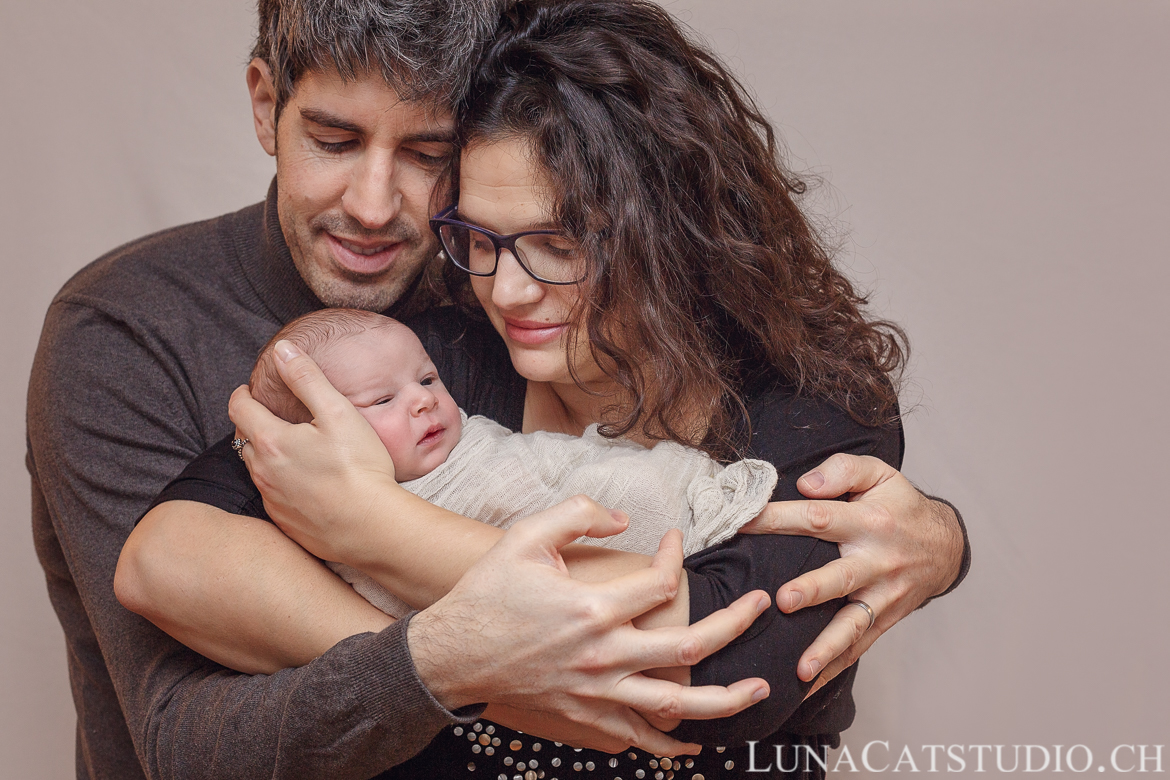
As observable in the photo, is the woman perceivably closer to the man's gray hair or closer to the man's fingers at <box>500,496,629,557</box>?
the man's gray hair

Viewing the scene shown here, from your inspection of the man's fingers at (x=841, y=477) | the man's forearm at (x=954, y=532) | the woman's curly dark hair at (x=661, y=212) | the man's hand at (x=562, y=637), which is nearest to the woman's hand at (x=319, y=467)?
the man's hand at (x=562, y=637)

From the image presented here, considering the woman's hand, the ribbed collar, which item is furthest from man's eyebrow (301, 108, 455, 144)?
the woman's hand

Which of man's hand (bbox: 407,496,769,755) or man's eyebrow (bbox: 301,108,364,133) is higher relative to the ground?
man's eyebrow (bbox: 301,108,364,133)

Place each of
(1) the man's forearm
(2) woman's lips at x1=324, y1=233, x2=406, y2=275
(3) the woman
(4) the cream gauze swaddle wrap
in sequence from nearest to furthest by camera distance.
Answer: (4) the cream gauze swaddle wrap, (3) the woman, (1) the man's forearm, (2) woman's lips at x1=324, y1=233, x2=406, y2=275

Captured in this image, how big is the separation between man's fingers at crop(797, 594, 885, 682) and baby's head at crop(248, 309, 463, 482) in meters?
0.76

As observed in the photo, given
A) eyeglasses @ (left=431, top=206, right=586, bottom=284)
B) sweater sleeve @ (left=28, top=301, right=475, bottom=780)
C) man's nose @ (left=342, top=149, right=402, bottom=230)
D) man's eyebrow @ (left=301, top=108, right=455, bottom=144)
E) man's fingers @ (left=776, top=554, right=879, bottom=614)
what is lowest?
sweater sleeve @ (left=28, top=301, right=475, bottom=780)

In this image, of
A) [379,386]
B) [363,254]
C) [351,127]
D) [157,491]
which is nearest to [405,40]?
[351,127]

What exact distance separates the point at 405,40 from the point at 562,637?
1261mm

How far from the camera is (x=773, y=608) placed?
1601mm

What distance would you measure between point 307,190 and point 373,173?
7.1 inches

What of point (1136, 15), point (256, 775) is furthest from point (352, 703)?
point (1136, 15)

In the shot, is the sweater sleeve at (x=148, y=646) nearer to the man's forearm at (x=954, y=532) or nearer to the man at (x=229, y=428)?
the man at (x=229, y=428)

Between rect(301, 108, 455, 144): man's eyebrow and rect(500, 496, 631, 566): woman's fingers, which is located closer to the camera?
rect(500, 496, 631, 566): woman's fingers

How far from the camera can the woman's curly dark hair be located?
1.82 meters
